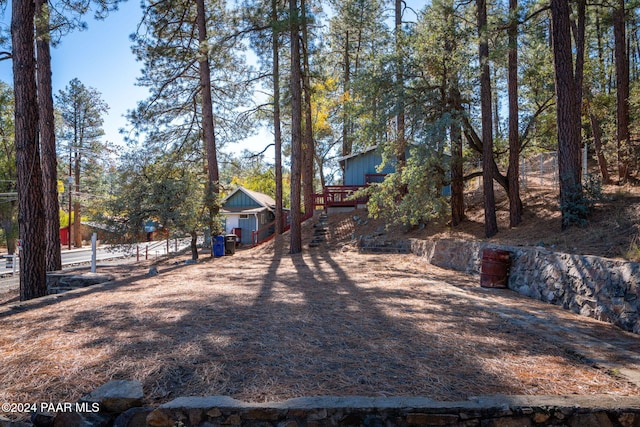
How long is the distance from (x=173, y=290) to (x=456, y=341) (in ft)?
14.6

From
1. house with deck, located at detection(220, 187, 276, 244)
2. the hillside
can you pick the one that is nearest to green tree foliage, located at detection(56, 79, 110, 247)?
house with deck, located at detection(220, 187, 276, 244)

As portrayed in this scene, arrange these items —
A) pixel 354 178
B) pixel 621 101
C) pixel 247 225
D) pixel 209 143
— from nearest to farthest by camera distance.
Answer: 1. pixel 621 101
2. pixel 209 143
3. pixel 354 178
4. pixel 247 225

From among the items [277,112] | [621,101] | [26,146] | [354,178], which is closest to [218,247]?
[277,112]

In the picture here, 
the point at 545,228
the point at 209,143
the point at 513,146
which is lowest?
the point at 545,228

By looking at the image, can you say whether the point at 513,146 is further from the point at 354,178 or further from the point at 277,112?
the point at 354,178

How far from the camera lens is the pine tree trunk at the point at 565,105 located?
8289 mm

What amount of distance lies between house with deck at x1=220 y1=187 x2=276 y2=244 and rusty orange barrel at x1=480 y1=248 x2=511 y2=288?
60.9 ft

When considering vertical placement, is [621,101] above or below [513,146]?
above

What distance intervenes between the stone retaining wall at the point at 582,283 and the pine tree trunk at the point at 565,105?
2449 mm

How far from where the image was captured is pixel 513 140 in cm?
1105

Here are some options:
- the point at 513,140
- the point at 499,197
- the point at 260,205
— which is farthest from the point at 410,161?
the point at 260,205

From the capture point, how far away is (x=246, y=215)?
25.8 meters

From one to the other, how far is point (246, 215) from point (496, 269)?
67.4 ft

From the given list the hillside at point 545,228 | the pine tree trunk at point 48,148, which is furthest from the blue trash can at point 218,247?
the pine tree trunk at point 48,148
